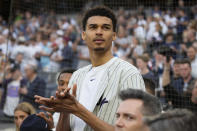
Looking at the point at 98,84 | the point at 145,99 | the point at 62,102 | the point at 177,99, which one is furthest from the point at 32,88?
the point at 145,99

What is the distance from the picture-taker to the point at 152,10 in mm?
11211

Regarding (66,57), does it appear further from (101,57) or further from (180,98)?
(101,57)

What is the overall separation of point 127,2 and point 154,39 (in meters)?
1.23

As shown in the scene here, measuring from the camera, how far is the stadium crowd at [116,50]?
611 centimetres

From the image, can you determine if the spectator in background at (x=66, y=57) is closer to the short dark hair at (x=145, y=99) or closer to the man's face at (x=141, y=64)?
the man's face at (x=141, y=64)

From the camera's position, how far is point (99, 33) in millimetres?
2408

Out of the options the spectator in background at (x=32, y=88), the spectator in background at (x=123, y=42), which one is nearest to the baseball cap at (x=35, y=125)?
the spectator in background at (x=32, y=88)

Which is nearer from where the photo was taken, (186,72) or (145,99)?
(145,99)

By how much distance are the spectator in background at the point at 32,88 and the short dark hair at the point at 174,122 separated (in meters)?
5.78

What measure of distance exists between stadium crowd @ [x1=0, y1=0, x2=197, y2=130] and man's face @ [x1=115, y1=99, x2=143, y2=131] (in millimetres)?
3299

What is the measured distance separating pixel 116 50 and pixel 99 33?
644cm

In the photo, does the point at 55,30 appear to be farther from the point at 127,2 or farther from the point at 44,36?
the point at 127,2

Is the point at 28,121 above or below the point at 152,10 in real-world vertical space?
below

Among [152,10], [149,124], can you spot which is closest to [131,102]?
[149,124]
